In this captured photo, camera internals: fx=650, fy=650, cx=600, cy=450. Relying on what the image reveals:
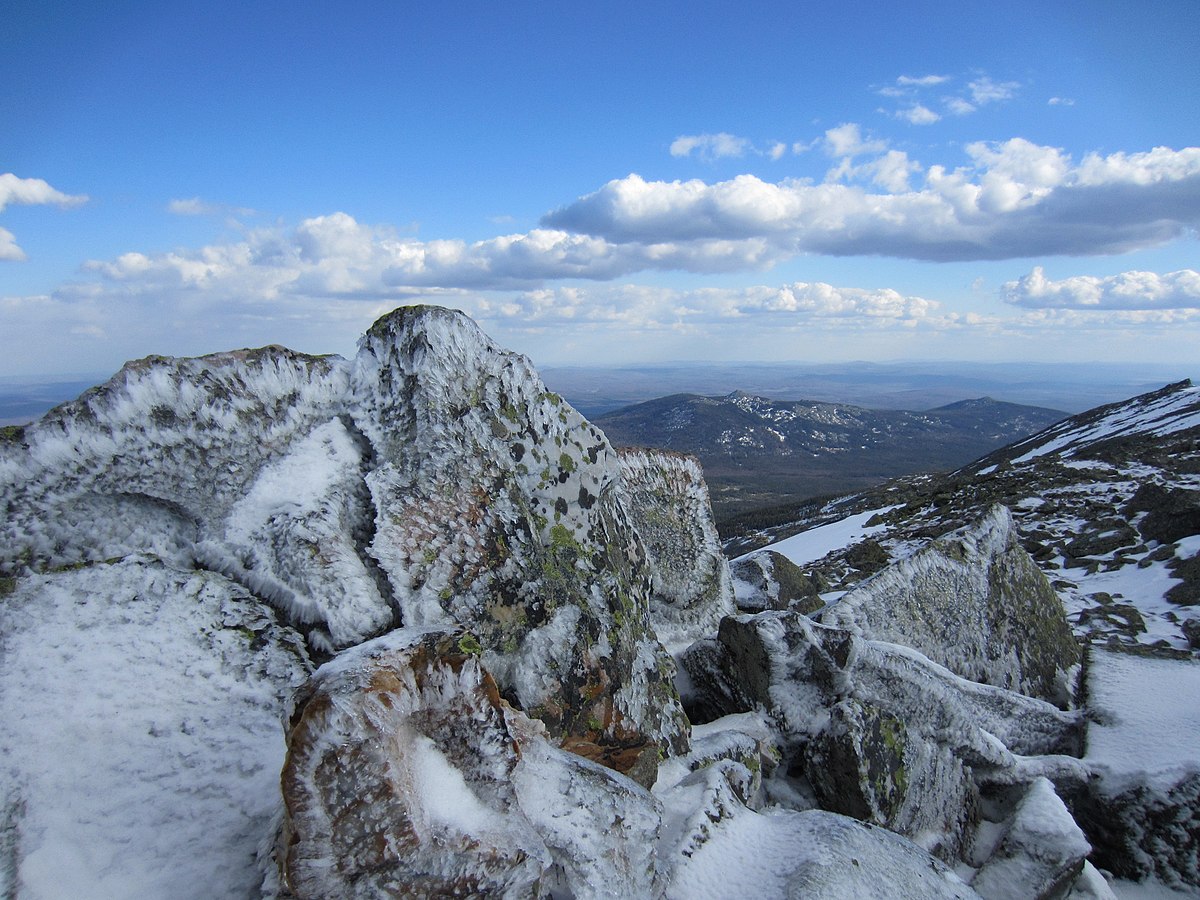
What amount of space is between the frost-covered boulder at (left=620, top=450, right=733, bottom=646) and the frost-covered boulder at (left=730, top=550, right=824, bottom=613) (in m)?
2.65

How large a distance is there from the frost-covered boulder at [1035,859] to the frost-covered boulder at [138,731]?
9.09m

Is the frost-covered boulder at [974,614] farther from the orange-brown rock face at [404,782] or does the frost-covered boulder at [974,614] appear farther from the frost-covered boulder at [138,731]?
the frost-covered boulder at [138,731]

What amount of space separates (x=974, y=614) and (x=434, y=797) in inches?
517

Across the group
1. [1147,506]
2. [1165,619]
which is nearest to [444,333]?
[1165,619]

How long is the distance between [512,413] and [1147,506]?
26.5 m

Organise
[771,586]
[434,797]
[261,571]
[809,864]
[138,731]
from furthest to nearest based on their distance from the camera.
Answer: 1. [771,586]
2. [261,571]
3. [809,864]
4. [138,731]
5. [434,797]

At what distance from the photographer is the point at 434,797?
512 centimetres

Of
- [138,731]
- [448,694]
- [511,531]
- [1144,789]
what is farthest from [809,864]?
[1144,789]

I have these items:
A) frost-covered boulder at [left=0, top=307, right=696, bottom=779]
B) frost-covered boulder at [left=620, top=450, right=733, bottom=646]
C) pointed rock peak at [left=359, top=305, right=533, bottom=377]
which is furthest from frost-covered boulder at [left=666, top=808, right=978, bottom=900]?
pointed rock peak at [left=359, top=305, right=533, bottom=377]

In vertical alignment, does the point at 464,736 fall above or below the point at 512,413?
below

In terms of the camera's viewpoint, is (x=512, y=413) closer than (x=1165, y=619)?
Yes

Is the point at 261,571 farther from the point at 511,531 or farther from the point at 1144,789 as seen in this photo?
the point at 1144,789

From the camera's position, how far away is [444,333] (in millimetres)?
9273

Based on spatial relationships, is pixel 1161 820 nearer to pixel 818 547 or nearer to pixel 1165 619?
pixel 1165 619
